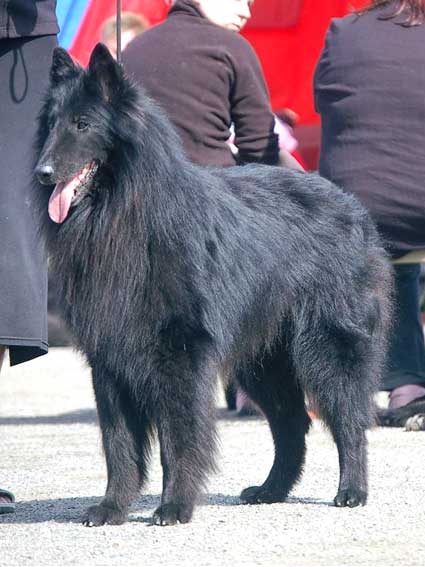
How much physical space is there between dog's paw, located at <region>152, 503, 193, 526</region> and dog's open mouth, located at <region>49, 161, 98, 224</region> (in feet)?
3.44

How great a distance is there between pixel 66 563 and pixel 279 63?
766cm

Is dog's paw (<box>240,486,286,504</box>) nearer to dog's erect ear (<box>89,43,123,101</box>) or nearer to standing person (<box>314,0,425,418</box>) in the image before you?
dog's erect ear (<box>89,43,123,101</box>)

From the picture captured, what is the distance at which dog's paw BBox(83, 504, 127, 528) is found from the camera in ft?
13.6

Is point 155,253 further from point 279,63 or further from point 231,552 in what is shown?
point 279,63

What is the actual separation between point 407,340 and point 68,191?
336cm

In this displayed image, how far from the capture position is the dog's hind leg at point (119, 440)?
13.9 feet

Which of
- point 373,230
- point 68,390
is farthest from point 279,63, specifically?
point 373,230

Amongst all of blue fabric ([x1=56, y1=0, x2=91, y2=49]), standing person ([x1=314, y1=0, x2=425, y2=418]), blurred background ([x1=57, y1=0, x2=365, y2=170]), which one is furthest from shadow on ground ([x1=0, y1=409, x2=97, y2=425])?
blurred background ([x1=57, y1=0, x2=365, y2=170])

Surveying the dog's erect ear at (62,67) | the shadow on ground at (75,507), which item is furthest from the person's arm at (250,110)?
the shadow on ground at (75,507)

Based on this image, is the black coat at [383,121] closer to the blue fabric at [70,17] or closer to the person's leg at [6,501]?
the person's leg at [6,501]

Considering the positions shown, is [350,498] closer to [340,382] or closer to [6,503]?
[340,382]

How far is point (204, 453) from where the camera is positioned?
4.21 metres

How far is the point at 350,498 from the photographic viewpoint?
4453 millimetres

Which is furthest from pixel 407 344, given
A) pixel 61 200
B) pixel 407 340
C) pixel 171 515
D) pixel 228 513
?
pixel 61 200
